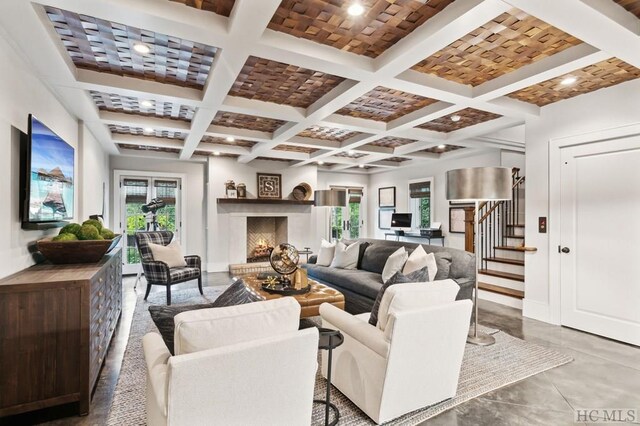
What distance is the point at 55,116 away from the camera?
127 inches

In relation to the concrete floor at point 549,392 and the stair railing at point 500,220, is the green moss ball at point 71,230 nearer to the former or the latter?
the concrete floor at point 549,392

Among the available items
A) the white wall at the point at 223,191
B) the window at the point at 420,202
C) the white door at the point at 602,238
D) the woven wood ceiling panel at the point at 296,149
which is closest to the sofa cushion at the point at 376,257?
the white door at the point at 602,238

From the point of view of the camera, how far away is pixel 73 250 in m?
2.50

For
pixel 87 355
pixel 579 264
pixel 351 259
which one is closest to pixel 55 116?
pixel 87 355

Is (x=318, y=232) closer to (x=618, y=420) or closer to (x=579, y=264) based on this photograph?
(x=579, y=264)

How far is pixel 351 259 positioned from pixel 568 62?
331cm

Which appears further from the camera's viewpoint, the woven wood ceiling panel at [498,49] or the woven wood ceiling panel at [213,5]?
the woven wood ceiling panel at [498,49]

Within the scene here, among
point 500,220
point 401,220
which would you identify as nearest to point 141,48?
point 500,220

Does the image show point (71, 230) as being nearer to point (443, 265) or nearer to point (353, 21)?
point (353, 21)

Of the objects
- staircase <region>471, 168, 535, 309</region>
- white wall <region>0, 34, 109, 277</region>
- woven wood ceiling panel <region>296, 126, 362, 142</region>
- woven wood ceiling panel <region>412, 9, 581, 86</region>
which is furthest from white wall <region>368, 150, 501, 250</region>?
white wall <region>0, 34, 109, 277</region>

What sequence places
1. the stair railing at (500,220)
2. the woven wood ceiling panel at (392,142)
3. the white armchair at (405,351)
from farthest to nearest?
the woven wood ceiling panel at (392,142) < the stair railing at (500,220) < the white armchair at (405,351)

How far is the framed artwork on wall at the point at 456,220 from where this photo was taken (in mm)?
6824

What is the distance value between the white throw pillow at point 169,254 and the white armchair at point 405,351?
136 inches

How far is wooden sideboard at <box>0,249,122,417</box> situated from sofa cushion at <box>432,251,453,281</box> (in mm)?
3088
